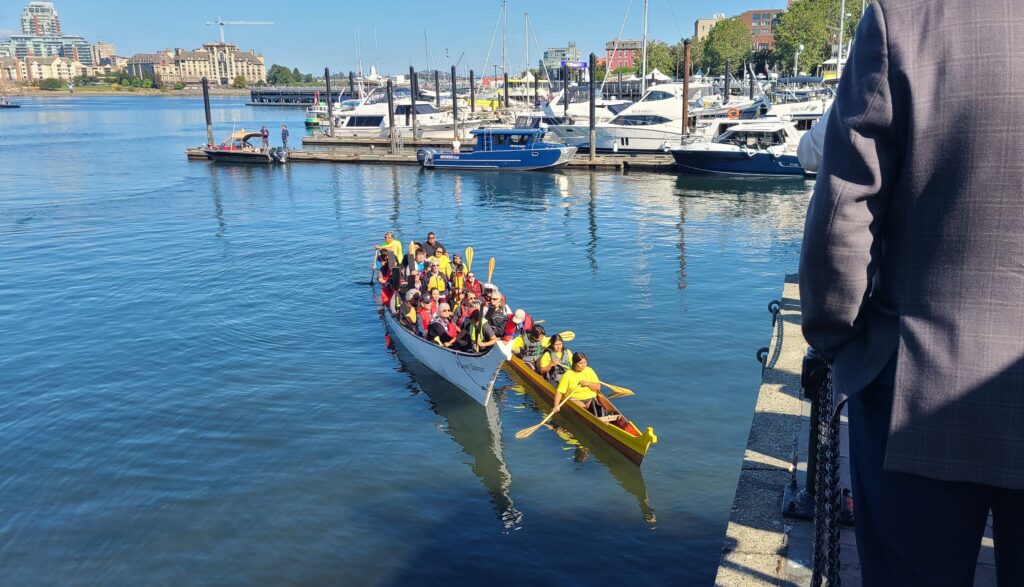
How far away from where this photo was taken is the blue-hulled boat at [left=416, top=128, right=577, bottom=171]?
167ft

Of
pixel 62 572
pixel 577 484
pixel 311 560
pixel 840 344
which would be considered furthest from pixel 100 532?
pixel 840 344

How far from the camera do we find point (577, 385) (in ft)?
44.0

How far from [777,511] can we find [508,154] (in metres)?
46.5

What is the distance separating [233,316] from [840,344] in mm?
21588

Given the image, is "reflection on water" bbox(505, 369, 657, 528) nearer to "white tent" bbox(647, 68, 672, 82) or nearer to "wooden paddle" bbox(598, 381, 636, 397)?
"wooden paddle" bbox(598, 381, 636, 397)

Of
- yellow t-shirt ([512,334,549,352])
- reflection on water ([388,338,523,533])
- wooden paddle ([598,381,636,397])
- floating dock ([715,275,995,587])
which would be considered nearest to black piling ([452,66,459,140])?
reflection on water ([388,338,523,533])

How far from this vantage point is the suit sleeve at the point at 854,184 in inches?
72.4

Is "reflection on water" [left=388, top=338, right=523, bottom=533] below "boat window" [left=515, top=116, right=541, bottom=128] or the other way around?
below

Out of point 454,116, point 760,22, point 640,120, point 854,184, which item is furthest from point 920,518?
point 760,22

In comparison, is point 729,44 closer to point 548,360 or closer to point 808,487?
point 548,360

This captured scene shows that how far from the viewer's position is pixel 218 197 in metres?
44.4

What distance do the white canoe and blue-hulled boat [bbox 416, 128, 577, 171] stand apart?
3432 cm

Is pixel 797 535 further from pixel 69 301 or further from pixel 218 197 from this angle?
pixel 218 197

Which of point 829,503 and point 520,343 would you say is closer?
point 829,503
